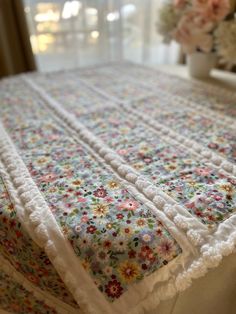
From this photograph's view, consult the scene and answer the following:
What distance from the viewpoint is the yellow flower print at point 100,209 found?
1.76 feet

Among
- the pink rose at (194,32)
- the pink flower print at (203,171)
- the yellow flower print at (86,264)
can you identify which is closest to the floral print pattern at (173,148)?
the pink flower print at (203,171)

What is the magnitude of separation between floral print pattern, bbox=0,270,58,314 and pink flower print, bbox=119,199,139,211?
1.05 feet

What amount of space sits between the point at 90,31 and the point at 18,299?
171 centimetres

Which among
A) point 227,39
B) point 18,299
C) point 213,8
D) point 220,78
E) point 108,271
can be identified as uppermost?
point 213,8

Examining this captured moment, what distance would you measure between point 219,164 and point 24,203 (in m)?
0.50

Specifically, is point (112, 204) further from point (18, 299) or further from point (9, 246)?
point (18, 299)

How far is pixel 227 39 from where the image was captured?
1.09 m

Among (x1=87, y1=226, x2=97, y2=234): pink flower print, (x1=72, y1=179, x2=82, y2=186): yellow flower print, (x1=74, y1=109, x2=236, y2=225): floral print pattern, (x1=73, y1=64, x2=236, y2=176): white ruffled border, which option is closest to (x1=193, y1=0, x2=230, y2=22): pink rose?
(x1=73, y1=64, x2=236, y2=176): white ruffled border

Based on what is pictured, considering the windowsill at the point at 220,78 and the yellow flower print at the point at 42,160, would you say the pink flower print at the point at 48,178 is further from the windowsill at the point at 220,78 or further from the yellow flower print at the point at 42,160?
the windowsill at the point at 220,78

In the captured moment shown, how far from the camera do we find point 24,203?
1.90ft

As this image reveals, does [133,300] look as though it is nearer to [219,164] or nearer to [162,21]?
[219,164]

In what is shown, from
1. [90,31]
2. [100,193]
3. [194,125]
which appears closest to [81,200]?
[100,193]

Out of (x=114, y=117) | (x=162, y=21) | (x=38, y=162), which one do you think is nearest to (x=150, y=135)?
(x=114, y=117)

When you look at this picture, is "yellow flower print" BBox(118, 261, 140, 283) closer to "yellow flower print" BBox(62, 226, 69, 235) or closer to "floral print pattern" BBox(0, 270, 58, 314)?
"yellow flower print" BBox(62, 226, 69, 235)
